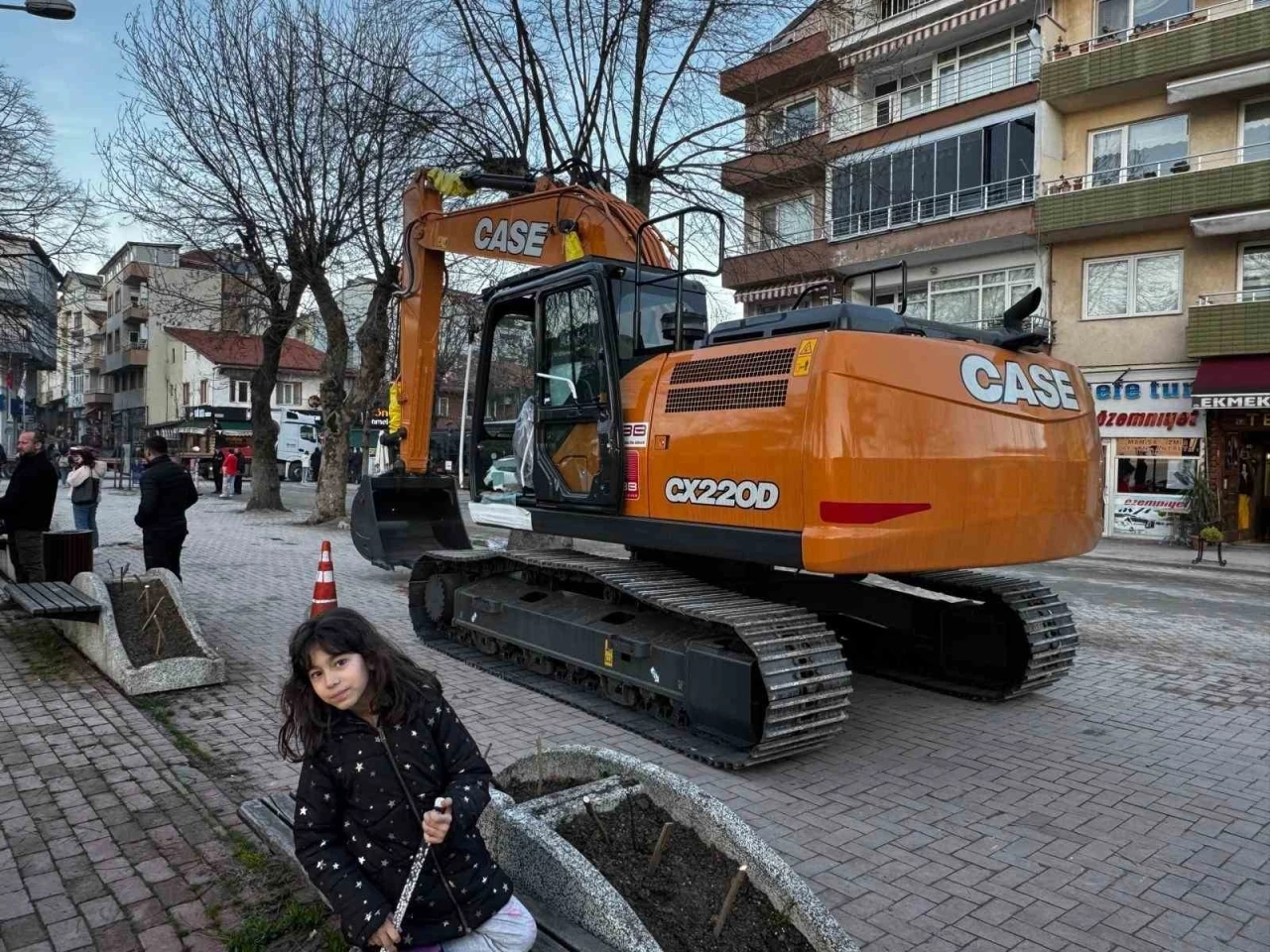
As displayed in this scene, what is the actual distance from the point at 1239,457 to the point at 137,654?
21280 millimetres

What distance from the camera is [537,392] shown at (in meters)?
6.70

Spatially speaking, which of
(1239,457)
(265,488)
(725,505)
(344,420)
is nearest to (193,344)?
(265,488)

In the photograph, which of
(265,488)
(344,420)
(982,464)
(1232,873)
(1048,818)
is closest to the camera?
(1232,873)

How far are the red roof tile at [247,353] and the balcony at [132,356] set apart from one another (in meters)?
5.81

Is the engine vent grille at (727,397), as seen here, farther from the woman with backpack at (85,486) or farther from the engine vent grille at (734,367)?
the woman with backpack at (85,486)

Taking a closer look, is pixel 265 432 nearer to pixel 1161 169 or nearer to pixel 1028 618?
pixel 1028 618

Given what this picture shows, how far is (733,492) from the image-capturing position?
5.17 metres

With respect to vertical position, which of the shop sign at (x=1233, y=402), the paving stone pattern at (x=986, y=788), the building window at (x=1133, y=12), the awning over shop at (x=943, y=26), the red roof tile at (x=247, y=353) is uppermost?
the awning over shop at (x=943, y=26)

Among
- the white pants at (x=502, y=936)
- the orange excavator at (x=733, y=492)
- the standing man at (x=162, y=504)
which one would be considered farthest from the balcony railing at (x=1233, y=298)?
the white pants at (x=502, y=936)

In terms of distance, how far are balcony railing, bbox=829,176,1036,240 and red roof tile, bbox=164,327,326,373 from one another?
29854mm

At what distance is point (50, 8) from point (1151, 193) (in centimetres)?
1955

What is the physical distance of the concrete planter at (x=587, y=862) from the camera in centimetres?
273

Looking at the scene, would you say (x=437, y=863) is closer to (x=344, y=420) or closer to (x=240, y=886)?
(x=240, y=886)

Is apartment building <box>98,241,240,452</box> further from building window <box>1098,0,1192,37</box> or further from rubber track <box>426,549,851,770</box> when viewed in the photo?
rubber track <box>426,549,851,770</box>
